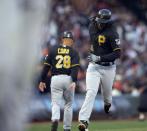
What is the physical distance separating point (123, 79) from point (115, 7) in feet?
15.4

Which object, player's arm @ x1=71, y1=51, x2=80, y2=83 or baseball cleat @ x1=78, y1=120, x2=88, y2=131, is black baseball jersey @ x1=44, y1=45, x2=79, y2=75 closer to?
player's arm @ x1=71, y1=51, x2=80, y2=83

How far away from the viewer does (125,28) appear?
21422mm

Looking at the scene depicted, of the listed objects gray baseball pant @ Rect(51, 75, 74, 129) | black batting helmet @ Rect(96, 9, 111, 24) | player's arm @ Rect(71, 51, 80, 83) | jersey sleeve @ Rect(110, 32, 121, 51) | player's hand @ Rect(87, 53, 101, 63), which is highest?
black batting helmet @ Rect(96, 9, 111, 24)

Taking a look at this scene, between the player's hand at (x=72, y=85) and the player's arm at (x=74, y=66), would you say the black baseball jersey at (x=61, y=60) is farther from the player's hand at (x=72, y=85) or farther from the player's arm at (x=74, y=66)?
the player's hand at (x=72, y=85)

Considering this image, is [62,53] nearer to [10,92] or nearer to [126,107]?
[126,107]

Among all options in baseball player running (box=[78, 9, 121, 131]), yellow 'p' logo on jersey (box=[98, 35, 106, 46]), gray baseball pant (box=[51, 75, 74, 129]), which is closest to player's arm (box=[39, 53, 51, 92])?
gray baseball pant (box=[51, 75, 74, 129])

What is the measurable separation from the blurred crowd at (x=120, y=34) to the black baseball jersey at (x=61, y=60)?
25.2 ft

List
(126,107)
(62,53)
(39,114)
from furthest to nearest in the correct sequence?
(126,107) < (39,114) < (62,53)

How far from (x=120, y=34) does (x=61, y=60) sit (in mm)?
10807

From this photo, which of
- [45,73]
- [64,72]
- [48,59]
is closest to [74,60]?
[64,72]

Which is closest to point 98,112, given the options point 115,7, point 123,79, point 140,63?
point 123,79

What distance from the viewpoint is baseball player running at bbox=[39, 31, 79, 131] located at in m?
10.6

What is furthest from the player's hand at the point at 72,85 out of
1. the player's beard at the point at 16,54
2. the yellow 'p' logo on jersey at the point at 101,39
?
the player's beard at the point at 16,54

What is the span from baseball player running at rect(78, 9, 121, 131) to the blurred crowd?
28.5 ft
